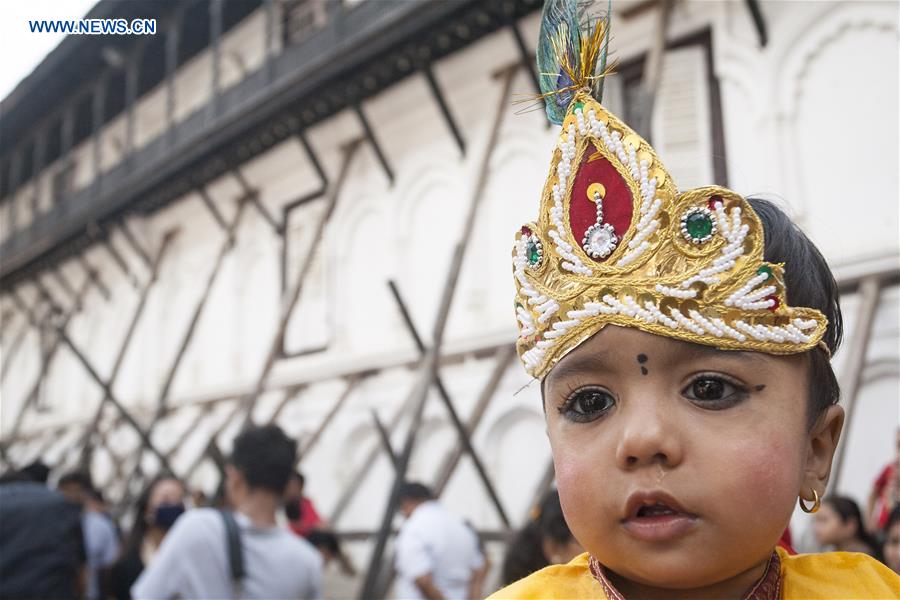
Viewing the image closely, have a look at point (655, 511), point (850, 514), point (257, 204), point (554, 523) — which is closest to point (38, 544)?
point (554, 523)

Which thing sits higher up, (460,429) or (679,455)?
(679,455)

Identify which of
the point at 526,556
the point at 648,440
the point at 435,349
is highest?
the point at 648,440

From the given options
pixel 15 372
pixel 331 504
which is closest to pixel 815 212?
pixel 331 504

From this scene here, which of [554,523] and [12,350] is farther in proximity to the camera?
[12,350]

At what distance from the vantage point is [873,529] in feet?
15.4

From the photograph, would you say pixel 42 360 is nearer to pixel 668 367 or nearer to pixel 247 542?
pixel 247 542

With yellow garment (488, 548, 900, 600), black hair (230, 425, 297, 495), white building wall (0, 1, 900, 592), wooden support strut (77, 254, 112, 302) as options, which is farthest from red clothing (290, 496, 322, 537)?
wooden support strut (77, 254, 112, 302)

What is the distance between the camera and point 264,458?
316 centimetres

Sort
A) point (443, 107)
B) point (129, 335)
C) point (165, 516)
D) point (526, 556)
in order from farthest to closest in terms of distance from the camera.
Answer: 1. point (129, 335)
2. point (443, 107)
3. point (165, 516)
4. point (526, 556)

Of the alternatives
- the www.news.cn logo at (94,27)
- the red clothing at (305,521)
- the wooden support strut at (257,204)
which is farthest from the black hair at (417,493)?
the wooden support strut at (257,204)

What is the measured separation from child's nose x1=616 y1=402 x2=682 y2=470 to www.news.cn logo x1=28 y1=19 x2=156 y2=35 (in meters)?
1.73

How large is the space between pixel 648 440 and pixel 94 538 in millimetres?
5529

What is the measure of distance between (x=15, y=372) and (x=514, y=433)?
13.9m

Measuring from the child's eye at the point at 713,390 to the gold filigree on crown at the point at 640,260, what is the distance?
5 cm
